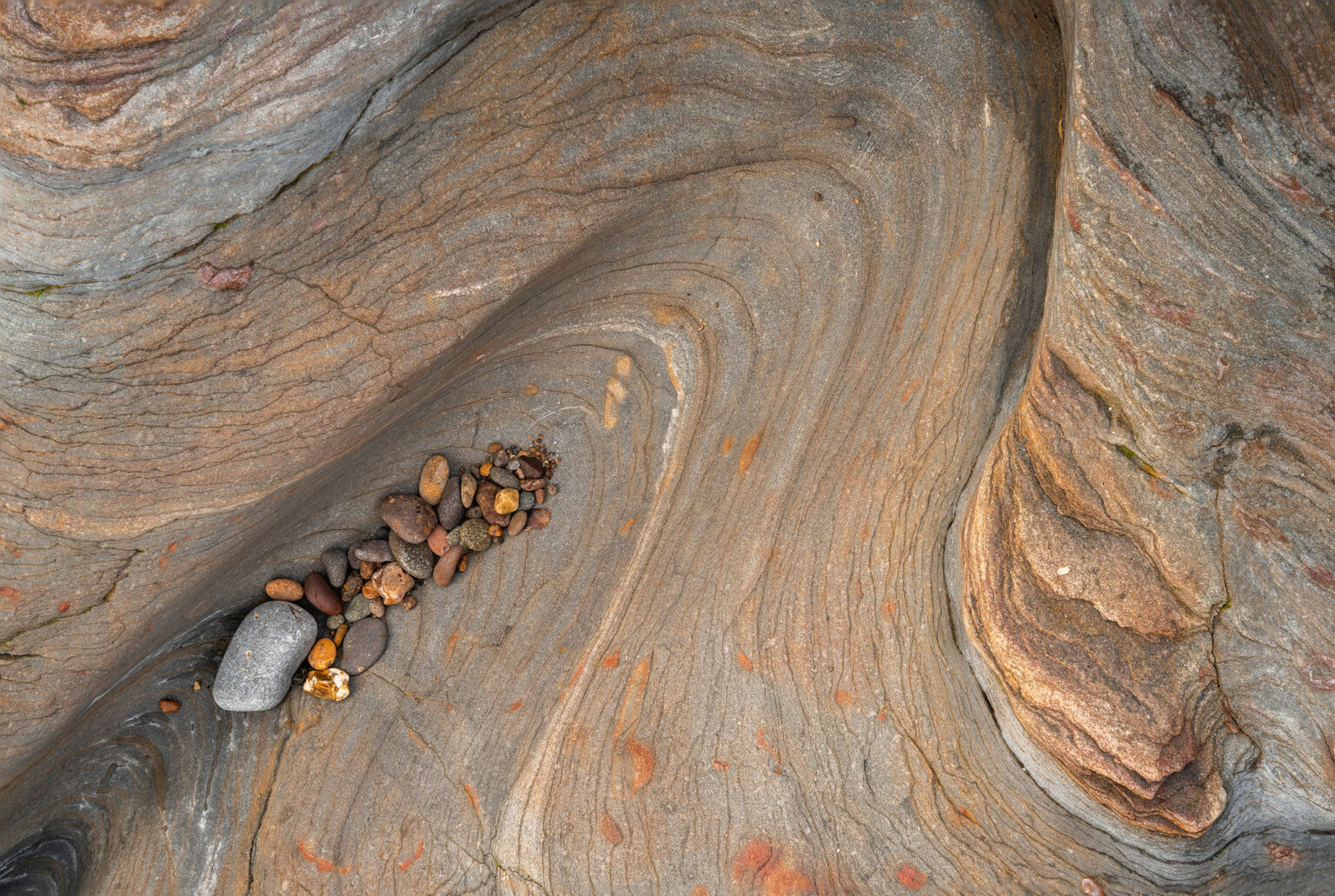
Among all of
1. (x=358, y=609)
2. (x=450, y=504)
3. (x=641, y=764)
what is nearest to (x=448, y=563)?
(x=450, y=504)

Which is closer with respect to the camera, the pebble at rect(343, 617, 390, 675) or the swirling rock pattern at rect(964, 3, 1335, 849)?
the swirling rock pattern at rect(964, 3, 1335, 849)

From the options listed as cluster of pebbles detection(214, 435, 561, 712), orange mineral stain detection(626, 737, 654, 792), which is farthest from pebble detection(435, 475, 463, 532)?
orange mineral stain detection(626, 737, 654, 792)

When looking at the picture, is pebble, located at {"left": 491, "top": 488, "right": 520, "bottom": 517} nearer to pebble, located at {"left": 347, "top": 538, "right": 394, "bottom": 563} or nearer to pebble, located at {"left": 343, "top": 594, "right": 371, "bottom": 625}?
pebble, located at {"left": 347, "top": 538, "right": 394, "bottom": 563}

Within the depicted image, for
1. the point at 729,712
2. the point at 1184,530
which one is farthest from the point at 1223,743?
the point at 729,712

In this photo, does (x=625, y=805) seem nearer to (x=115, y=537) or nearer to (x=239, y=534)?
(x=239, y=534)

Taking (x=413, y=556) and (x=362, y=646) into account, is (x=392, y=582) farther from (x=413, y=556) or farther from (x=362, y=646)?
A: (x=362, y=646)

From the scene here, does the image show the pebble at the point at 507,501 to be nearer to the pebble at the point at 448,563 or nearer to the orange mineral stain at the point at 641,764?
the pebble at the point at 448,563
